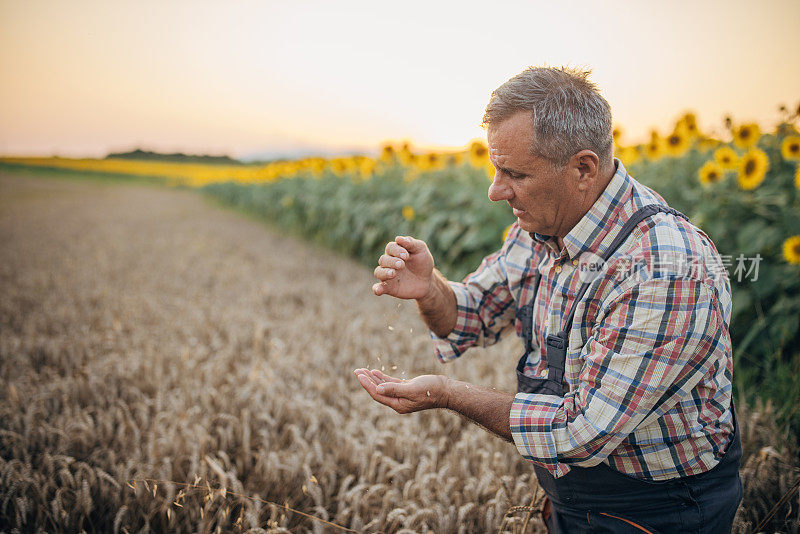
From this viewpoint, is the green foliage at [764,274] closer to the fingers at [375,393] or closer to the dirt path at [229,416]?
the dirt path at [229,416]

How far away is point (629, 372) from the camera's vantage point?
1.24 meters

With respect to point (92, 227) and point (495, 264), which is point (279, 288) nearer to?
point (495, 264)

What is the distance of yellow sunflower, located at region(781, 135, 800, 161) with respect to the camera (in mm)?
3004

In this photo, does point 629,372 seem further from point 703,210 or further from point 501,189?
point 703,210

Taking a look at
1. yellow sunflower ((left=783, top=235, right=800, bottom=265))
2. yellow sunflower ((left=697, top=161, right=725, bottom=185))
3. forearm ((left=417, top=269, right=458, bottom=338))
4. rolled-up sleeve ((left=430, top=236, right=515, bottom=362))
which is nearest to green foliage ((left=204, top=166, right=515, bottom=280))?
yellow sunflower ((left=697, top=161, right=725, bottom=185))

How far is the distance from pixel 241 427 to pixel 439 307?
136 centimetres

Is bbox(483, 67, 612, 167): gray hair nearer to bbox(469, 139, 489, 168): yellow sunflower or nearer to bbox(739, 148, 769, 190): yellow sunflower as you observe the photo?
bbox(739, 148, 769, 190): yellow sunflower

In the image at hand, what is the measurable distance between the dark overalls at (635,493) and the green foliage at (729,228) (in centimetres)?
130

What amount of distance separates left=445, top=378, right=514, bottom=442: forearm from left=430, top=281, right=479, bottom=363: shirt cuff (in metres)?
0.53

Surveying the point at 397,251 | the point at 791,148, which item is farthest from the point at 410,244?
the point at 791,148

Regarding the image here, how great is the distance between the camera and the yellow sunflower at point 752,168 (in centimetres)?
306

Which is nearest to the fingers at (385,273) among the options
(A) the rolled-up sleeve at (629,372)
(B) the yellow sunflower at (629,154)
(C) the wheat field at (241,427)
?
(C) the wheat field at (241,427)

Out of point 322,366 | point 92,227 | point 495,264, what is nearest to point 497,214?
point 322,366

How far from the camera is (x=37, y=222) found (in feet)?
39.1
